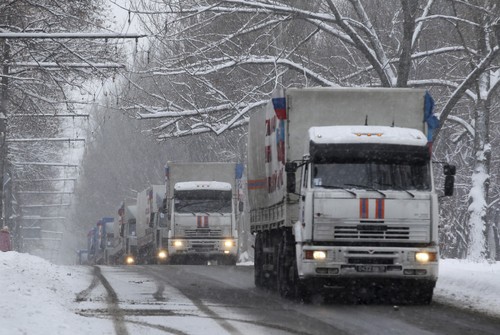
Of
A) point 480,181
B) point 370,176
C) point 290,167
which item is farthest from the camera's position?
point 480,181

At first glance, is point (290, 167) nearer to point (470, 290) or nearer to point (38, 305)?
point (470, 290)

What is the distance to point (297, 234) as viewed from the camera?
17750 millimetres

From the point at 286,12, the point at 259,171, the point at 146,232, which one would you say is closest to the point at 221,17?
the point at 286,12

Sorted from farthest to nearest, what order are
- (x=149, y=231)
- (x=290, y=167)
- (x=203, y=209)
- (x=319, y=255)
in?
1. (x=149, y=231)
2. (x=203, y=209)
3. (x=290, y=167)
4. (x=319, y=255)

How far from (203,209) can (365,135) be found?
20834 millimetres

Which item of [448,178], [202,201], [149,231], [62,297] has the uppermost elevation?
[202,201]

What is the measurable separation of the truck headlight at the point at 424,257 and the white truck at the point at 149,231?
23723 millimetres

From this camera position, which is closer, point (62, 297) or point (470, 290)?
point (62, 297)

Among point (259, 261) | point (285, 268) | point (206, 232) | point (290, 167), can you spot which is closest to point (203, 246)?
point (206, 232)

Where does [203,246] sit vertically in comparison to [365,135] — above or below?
below

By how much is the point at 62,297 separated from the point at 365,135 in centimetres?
531

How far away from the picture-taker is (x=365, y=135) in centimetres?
1752

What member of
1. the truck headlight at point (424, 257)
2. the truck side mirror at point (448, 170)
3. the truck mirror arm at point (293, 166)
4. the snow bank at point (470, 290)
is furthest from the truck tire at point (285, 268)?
the truck side mirror at point (448, 170)

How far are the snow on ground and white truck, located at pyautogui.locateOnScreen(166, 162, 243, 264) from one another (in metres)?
10.7
